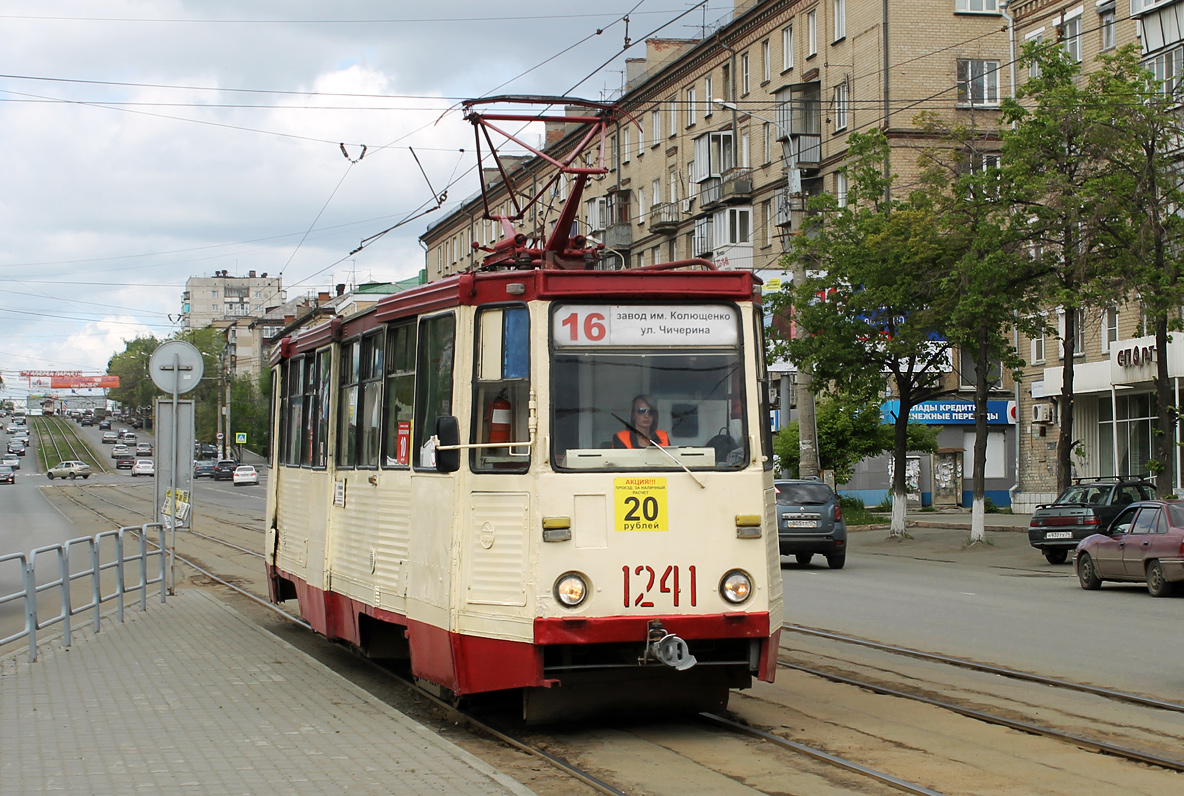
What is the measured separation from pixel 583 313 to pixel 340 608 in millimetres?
3866

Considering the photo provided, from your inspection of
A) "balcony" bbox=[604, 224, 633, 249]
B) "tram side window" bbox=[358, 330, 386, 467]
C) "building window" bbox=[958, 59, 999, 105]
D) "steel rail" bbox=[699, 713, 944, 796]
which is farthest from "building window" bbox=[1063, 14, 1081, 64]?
"steel rail" bbox=[699, 713, 944, 796]

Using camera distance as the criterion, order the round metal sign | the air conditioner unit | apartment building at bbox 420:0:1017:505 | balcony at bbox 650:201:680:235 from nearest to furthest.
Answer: the round metal sign < the air conditioner unit < apartment building at bbox 420:0:1017:505 < balcony at bbox 650:201:680:235

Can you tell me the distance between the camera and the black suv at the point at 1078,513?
25.7 meters

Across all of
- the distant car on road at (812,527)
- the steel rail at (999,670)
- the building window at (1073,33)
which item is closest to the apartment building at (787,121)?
the building window at (1073,33)

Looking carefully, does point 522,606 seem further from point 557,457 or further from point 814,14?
point 814,14

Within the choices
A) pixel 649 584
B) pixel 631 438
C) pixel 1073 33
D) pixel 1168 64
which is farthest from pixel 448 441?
pixel 1073 33

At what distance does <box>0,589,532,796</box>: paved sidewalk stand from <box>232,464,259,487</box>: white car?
65.6m

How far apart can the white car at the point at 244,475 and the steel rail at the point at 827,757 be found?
70.7m

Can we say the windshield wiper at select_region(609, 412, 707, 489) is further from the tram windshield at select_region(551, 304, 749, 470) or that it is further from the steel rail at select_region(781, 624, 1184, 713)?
the steel rail at select_region(781, 624, 1184, 713)

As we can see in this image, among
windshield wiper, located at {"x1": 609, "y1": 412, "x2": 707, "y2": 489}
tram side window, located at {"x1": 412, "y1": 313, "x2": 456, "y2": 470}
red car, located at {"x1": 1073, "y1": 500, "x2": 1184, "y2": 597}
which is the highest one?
tram side window, located at {"x1": 412, "y1": 313, "x2": 456, "y2": 470}

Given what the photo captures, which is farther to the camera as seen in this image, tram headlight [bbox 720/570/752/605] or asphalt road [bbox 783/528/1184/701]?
asphalt road [bbox 783/528/1184/701]

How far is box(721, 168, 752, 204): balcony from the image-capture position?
53188 mm

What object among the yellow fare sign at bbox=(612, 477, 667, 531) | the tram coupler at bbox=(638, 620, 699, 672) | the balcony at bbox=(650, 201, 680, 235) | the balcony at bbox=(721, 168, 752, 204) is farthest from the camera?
the balcony at bbox=(650, 201, 680, 235)

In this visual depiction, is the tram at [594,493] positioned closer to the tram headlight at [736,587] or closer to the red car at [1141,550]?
the tram headlight at [736,587]
